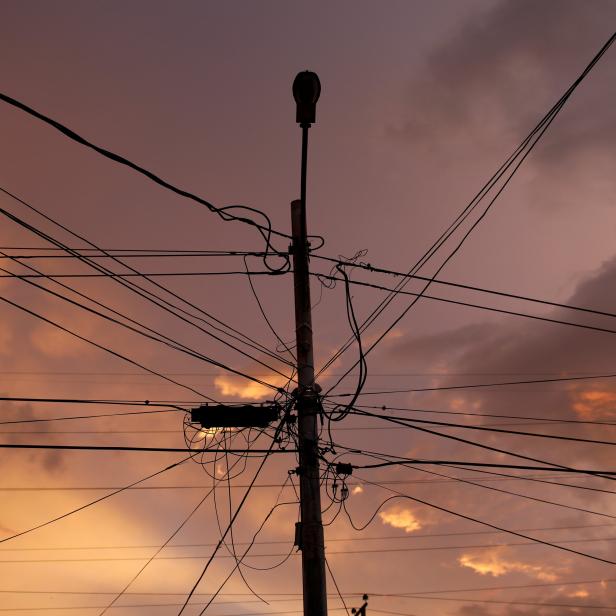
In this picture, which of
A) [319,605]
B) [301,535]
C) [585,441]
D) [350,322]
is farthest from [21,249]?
[585,441]

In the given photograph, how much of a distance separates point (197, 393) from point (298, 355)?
2.77m

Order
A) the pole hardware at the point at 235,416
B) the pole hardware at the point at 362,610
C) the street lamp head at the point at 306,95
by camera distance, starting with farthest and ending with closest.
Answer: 1. the pole hardware at the point at 362,610
2. the pole hardware at the point at 235,416
3. the street lamp head at the point at 306,95

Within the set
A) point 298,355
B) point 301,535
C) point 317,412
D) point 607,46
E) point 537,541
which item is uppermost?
point 607,46

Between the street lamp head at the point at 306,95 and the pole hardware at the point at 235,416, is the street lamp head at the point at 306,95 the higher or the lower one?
the higher one

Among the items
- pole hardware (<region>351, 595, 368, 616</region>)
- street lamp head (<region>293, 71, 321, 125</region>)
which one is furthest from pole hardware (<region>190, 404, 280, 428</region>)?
pole hardware (<region>351, 595, 368, 616</region>)

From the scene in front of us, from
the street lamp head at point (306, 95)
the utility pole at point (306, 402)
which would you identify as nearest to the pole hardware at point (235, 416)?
the utility pole at point (306, 402)

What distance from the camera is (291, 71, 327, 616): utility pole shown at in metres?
8.30

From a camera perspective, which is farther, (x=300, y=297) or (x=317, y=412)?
(x=300, y=297)

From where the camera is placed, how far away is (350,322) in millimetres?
11055

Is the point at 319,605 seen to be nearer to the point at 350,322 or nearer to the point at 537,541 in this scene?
the point at 350,322

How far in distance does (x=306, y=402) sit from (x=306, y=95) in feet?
13.8

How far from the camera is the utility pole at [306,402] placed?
27.2 ft

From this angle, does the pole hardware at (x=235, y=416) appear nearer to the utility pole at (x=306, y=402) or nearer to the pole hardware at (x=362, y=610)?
the utility pole at (x=306, y=402)

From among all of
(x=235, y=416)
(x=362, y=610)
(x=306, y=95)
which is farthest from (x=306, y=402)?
(x=362, y=610)
